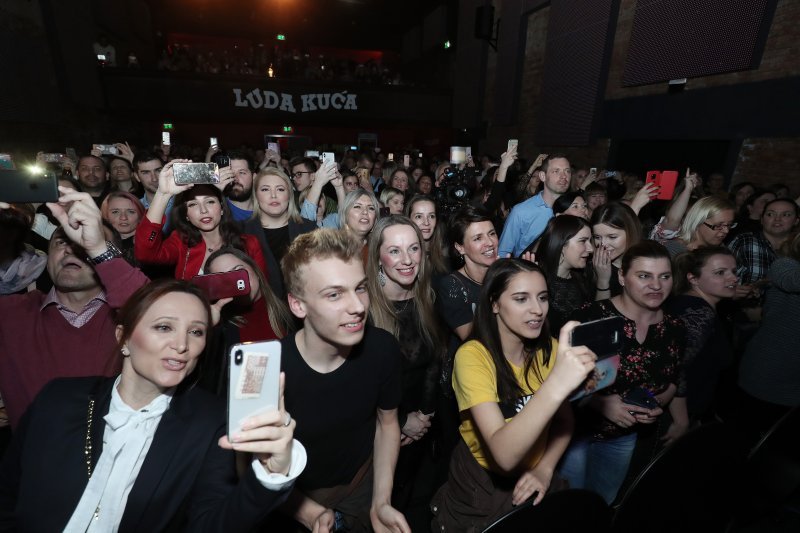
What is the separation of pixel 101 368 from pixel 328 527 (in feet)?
3.89

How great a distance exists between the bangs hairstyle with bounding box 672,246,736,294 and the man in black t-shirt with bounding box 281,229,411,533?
6.53 ft

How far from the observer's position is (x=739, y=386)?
271 cm

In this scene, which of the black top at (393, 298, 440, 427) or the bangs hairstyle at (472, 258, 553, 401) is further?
the black top at (393, 298, 440, 427)

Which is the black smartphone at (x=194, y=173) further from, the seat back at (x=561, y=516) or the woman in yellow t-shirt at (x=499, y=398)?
the seat back at (x=561, y=516)

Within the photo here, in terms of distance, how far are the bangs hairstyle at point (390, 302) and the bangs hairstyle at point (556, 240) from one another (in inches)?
34.8

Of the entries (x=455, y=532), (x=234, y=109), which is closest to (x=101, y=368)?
(x=455, y=532)

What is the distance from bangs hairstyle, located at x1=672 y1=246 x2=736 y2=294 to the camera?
8.15 ft

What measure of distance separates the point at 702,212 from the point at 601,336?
2.72 metres

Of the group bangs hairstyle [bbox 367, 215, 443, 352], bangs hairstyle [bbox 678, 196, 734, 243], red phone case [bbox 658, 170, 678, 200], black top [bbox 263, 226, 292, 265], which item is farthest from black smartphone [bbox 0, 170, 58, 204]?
red phone case [bbox 658, 170, 678, 200]

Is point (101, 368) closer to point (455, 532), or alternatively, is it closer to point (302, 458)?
point (302, 458)

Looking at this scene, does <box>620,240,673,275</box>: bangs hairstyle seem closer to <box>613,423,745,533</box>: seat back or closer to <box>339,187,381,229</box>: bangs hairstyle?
<box>613,423,745,533</box>: seat back

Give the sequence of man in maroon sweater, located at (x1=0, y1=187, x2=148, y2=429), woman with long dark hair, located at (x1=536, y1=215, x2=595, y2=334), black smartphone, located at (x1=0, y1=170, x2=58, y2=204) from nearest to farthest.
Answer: black smartphone, located at (x1=0, y1=170, x2=58, y2=204), man in maroon sweater, located at (x1=0, y1=187, x2=148, y2=429), woman with long dark hair, located at (x1=536, y1=215, x2=595, y2=334)

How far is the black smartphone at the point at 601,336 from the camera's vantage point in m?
1.25

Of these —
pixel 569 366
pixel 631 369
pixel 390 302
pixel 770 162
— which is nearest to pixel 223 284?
pixel 390 302
